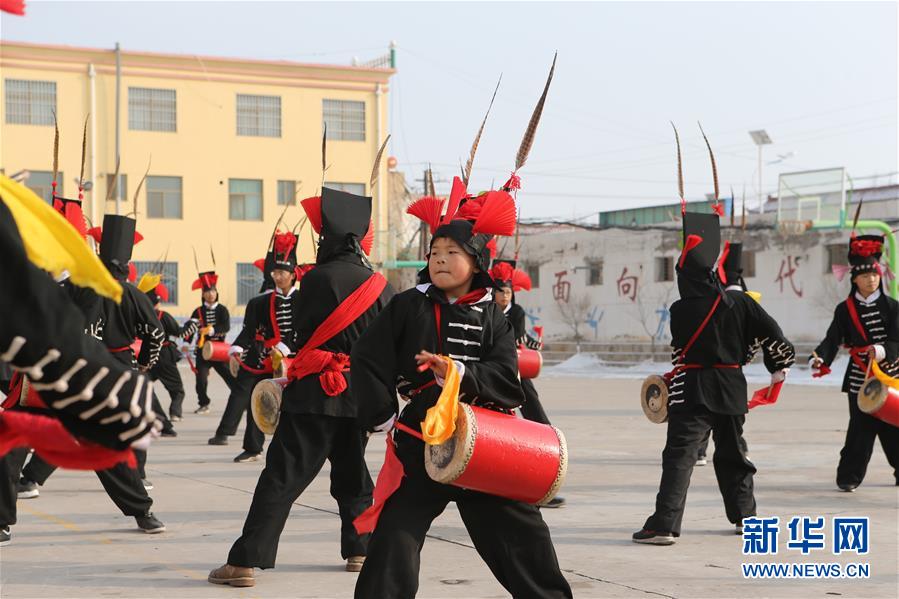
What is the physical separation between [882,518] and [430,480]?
4.71m

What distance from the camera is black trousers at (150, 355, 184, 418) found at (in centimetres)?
1551

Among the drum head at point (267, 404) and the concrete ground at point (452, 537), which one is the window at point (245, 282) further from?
the drum head at point (267, 404)

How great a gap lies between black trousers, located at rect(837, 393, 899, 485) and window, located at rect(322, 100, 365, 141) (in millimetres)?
33094

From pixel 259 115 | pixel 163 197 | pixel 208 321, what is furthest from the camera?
pixel 259 115

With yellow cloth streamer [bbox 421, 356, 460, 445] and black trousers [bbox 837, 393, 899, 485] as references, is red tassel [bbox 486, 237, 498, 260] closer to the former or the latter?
yellow cloth streamer [bbox 421, 356, 460, 445]

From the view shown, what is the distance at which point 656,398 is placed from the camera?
27.3 feet

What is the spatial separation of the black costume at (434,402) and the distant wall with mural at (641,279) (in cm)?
2452

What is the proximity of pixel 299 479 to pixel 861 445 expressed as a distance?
521cm

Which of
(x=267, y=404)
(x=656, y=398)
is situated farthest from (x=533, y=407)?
(x=267, y=404)

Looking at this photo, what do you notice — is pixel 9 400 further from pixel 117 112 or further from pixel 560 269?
pixel 117 112

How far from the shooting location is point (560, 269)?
3684cm

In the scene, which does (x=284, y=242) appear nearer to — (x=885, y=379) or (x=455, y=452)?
(x=885, y=379)

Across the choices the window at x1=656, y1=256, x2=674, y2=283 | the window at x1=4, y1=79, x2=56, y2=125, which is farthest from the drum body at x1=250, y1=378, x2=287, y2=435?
the window at x1=4, y1=79, x2=56, y2=125

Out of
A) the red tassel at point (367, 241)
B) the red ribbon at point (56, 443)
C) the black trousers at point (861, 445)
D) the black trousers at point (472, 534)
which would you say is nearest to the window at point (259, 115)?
the black trousers at point (861, 445)
